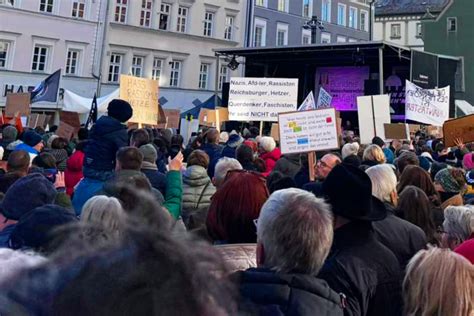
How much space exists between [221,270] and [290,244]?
1.17 metres

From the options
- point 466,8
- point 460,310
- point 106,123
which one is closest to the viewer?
point 460,310

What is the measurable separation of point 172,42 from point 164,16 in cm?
180

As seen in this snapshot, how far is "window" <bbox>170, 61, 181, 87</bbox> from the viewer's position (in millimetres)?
36156

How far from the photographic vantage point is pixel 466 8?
4153 cm

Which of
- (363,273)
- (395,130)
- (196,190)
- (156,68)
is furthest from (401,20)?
(363,273)

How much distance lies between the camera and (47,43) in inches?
1214

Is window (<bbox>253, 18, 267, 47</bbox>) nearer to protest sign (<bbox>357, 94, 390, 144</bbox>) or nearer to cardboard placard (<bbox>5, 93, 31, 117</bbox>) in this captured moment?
protest sign (<bbox>357, 94, 390, 144</bbox>)

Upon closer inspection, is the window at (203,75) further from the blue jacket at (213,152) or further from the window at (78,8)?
the blue jacket at (213,152)

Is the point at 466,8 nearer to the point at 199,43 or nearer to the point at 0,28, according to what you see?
the point at 199,43

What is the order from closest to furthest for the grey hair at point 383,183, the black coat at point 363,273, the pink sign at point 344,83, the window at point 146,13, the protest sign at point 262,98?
the black coat at point 363,273
the grey hair at point 383,183
the protest sign at point 262,98
the pink sign at point 344,83
the window at point 146,13

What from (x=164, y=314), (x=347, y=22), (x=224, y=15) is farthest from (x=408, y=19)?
(x=164, y=314)

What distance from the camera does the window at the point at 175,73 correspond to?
36.2 meters

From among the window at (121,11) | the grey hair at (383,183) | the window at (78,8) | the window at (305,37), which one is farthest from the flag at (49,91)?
the window at (305,37)

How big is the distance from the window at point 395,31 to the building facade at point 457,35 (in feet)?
69.2
